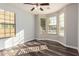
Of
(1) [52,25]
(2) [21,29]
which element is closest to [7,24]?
(2) [21,29]

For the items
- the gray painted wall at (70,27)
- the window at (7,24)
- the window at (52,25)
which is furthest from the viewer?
the gray painted wall at (70,27)

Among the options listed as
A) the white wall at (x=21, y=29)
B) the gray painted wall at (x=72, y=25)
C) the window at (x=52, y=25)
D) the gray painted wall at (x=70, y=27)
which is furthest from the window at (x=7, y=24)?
the gray painted wall at (x=72, y=25)

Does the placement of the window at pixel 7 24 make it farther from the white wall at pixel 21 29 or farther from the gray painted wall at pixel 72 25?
the gray painted wall at pixel 72 25

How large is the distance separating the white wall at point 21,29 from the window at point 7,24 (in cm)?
16

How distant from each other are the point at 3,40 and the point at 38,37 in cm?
130

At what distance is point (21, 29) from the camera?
521cm

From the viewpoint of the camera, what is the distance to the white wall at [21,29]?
4426 mm

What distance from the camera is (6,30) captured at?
4.39 metres

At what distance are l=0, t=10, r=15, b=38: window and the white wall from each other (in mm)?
163

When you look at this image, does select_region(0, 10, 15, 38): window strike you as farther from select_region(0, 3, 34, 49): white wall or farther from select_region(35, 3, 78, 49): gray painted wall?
select_region(35, 3, 78, 49): gray painted wall

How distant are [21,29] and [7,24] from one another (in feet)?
2.76

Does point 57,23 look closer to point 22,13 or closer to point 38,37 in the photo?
point 38,37

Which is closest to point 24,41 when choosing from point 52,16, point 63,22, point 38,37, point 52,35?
point 38,37

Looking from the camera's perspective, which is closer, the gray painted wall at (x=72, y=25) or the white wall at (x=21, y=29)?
the white wall at (x=21, y=29)
